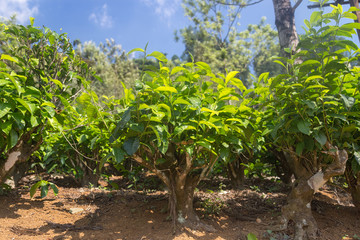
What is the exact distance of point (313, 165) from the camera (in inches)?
117

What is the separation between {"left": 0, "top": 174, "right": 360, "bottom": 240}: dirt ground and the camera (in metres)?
2.74

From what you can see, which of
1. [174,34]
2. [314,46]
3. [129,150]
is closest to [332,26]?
[314,46]

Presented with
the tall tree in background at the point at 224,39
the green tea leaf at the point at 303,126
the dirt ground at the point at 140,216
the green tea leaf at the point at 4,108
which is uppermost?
the tall tree in background at the point at 224,39

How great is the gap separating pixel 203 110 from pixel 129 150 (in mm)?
681

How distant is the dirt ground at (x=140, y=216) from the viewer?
108 inches

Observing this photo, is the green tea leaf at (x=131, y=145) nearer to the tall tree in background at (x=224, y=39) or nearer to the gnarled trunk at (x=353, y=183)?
the gnarled trunk at (x=353, y=183)

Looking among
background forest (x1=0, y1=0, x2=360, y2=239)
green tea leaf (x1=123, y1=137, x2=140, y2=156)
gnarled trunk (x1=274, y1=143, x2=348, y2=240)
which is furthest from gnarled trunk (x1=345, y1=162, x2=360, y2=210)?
green tea leaf (x1=123, y1=137, x2=140, y2=156)

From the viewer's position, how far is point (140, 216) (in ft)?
10.5

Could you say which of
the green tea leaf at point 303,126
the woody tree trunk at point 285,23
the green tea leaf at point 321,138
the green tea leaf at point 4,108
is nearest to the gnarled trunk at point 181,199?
the green tea leaf at point 303,126

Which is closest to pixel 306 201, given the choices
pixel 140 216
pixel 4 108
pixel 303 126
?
pixel 303 126

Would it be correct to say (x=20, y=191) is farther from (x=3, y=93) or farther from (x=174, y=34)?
(x=174, y=34)

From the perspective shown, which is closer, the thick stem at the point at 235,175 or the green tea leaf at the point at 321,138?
the green tea leaf at the point at 321,138

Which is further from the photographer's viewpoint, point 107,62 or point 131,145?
point 107,62

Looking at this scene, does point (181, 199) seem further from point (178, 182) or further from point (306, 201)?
point (306, 201)
